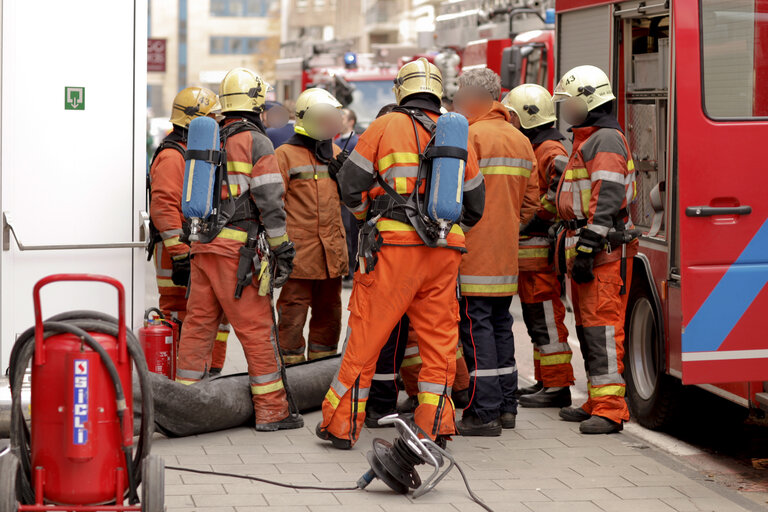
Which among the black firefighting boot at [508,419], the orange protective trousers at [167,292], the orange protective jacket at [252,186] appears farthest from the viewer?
the orange protective trousers at [167,292]

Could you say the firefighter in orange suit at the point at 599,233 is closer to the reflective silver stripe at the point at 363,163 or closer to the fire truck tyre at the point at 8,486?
the reflective silver stripe at the point at 363,163

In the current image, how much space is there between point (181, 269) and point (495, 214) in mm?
1948

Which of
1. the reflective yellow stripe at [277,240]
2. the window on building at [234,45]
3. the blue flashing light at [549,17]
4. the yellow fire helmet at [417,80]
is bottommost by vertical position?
the reflective yellow stripe at [277,240]

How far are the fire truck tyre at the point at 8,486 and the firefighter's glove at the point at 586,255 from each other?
11.4 feet

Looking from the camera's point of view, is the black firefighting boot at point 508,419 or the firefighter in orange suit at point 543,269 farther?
the firefighter in orange suit at point 543,269

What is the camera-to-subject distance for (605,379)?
693cm

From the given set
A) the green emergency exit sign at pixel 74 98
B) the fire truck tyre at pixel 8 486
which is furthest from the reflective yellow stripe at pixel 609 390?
the fire truck tyre at pixel 8 486

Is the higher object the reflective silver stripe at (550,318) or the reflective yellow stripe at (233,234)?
the reflective yellow stripe at (233,234)

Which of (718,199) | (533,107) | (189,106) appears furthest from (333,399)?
(533,107)

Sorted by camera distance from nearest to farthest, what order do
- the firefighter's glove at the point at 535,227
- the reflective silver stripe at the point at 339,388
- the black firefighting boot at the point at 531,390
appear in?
the reflective silver stripe at the point at 339,388, the firefighter's glove at the point at 535,227, the black firefighting boot at the point at 531,390

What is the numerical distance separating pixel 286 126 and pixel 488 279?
5595 millimetres

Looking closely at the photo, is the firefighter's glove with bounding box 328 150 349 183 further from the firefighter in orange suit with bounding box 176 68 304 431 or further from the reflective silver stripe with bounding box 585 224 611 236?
the reflective silver stripe with bounding box 585 224 611 236

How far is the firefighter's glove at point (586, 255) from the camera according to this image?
667 centimetres

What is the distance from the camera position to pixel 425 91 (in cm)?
632
